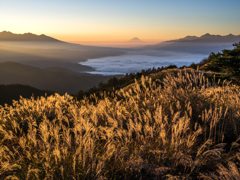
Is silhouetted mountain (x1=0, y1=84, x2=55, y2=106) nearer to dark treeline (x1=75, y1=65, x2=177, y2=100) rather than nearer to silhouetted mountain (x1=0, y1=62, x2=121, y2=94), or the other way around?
dark treeline (x1=75, y1=65, x2=177, y2=100)

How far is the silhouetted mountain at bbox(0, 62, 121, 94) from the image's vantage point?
13275 cm

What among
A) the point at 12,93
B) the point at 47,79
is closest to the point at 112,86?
the point at 12,93

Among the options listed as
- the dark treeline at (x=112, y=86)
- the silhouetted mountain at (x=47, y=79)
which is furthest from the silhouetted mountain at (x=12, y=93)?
the silhouetted mountain at (x=47, y=79)

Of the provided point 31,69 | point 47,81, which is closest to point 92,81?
point 47,81

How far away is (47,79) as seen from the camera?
151250 millimetres

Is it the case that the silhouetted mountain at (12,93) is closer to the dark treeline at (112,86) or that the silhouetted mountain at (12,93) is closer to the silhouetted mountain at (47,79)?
the dark treeline at (112,86)

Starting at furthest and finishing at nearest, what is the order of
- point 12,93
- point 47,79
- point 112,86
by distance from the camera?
point 47,79
point 12,93
point 112,86

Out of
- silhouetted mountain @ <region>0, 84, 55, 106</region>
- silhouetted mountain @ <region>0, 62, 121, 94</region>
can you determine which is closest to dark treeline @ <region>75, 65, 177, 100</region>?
silhouetted mountain @ <region>0, 84, 55, 106</region>

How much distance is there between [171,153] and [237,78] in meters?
13.6

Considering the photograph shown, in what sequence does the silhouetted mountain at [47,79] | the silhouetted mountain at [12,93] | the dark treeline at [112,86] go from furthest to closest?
1. the silhouetted mountain at [47,79]
2. the silhouetted mountain at [12,93]
3. the dark treeline at [112,86]

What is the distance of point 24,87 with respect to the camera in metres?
42.1

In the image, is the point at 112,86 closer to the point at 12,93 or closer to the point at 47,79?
the point at 12,93

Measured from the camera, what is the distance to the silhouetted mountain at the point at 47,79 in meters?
133

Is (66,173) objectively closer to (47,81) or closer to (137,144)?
(137,144)
